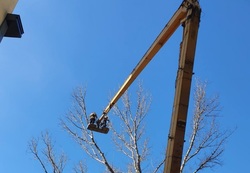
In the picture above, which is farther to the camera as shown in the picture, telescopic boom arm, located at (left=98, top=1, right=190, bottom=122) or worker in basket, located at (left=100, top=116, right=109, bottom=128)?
worker in basket, located at (left=100, top=116, right=109, bottom=128)

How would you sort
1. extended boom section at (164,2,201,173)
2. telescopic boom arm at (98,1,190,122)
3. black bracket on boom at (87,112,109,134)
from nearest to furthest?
extended boom section at (164,2,201,173) → telescopic boom arm at (98,1,190,122) → black bracket on boom at (87,112,109,134)

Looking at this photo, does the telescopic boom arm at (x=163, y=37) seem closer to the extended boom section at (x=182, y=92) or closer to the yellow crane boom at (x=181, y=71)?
the yellow crane boom at (x=181, y=71)

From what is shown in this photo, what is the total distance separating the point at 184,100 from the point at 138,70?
3477 millimetres

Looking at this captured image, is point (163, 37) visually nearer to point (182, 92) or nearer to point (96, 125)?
point (182, 92)

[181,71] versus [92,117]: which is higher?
[92,117]

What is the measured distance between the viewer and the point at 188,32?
688 cm

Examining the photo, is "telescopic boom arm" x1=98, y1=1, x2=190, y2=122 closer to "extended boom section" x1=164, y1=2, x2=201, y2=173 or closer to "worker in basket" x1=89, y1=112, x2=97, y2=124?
"extended boom section" x1=164, y1=2, x2=201, y2=173

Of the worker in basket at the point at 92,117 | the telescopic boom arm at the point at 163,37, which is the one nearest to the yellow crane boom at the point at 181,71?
the telescopic boom arm at the point at 163,37

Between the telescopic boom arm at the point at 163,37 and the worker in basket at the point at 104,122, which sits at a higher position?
the telescopic boom arm at the point at 163,37

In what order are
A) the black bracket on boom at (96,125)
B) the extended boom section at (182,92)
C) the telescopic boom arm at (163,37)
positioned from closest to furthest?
the extended boom section at (182,92), the telescopic boom arm at (163,37), the black bracket on boom at (96,125)

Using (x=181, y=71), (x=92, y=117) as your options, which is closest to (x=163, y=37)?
(x=181, y=71)

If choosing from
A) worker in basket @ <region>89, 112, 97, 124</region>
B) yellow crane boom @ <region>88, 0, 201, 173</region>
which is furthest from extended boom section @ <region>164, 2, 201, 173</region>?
worker in basket @ <region>89, 112, 97, 124</region>

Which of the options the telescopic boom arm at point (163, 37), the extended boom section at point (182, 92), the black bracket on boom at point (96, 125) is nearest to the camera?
the extended boom section at point (182, 92)

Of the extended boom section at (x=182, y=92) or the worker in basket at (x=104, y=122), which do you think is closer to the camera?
the extended boom section at (x=182, y=92)
